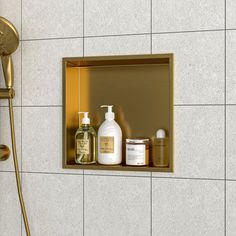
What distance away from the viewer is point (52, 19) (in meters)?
1.55

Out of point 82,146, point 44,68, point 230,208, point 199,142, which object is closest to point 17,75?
point 44,68

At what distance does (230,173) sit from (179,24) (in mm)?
522

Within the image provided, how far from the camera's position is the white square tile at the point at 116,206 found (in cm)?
147

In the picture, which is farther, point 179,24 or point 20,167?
point 20,167

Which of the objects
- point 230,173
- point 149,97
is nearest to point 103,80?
point 149,97

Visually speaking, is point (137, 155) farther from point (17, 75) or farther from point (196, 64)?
point (17, 75)

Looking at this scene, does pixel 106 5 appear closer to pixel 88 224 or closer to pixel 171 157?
pixel 171 157

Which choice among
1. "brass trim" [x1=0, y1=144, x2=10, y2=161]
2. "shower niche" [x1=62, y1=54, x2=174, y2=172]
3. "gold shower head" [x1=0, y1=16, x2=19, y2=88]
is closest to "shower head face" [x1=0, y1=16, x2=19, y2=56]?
"gold shower head" [x1=0, y1=16, x2=19, y2=88]

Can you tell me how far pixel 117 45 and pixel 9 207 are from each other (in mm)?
723

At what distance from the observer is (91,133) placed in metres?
1.56

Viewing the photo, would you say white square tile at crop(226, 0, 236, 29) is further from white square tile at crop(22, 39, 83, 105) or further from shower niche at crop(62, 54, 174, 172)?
white square tile at crop(22, 39, 83, 105)

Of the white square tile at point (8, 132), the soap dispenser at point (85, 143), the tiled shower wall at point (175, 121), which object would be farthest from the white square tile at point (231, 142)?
the white square tile at point (8, 132)

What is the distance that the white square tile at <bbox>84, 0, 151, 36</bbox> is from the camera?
1.47 meters

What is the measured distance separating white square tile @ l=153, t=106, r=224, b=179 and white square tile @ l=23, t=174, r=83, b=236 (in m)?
0.35
